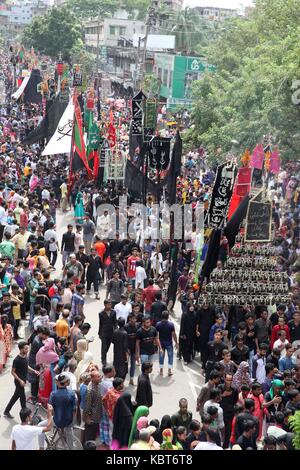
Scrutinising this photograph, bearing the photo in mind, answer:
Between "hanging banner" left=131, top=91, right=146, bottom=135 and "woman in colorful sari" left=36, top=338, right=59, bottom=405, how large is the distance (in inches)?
429

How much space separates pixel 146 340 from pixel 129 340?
0.28 metres

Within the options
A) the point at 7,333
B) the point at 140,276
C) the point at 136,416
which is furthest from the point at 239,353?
the point at 140,276

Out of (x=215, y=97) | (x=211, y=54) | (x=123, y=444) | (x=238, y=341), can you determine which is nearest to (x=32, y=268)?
(x=238, y=341)

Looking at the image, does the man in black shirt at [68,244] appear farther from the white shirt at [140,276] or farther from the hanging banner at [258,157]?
the hanging banner at [258,157]

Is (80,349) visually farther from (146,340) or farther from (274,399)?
(274,399)

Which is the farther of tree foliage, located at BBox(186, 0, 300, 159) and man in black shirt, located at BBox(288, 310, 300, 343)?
tree foliage, located at BBox(186, 0, 300, 159)

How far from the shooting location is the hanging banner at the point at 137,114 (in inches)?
866

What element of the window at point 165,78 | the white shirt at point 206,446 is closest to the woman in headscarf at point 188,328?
the white shirt at point 206,446

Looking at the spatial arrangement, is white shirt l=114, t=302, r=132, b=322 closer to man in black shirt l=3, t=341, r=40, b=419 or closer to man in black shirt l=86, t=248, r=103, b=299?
man in black shirt l=3, t=341, r=40, b=419

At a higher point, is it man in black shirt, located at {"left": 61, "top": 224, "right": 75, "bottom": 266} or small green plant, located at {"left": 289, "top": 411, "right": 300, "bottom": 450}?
small green plant, located at {"left": 289, "top": 411, "right": 300, "bottom": 450}

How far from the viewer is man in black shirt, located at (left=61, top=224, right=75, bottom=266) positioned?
1856 centimetres

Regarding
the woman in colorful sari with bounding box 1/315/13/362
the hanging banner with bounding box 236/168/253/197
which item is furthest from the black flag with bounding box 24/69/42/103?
the woman in colorful sari with bounding box 1/315/13/362

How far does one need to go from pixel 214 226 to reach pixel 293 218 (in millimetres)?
8221
